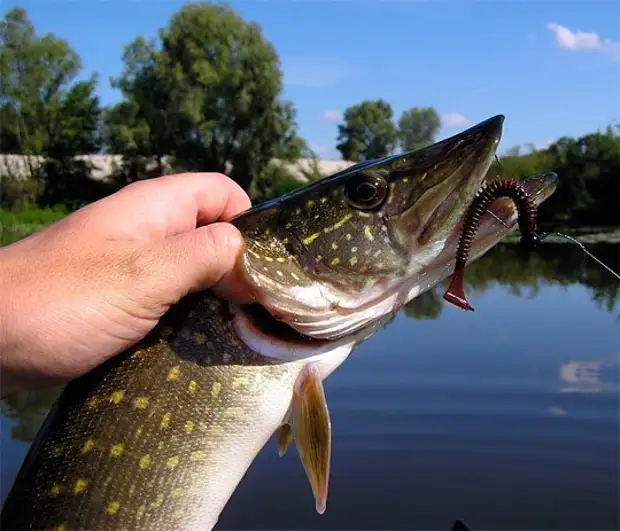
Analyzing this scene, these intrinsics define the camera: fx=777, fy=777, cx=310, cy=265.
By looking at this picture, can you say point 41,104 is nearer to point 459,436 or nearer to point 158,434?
point 459,436

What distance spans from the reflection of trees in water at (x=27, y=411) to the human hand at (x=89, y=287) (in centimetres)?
467

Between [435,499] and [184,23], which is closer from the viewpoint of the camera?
[435,499]

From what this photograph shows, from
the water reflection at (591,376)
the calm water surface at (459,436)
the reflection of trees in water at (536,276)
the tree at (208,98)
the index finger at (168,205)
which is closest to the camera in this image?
the index finger at (168,205)

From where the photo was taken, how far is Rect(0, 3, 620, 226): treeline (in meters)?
32.1

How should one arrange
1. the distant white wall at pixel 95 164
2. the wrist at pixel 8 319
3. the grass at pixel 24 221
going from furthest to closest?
the distant white wall at pixel 95 164, the grass at pixel 24 221, the wrist at pixel 8 319

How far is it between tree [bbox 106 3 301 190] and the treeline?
43 mm

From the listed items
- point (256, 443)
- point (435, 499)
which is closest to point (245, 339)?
point (256, 443)

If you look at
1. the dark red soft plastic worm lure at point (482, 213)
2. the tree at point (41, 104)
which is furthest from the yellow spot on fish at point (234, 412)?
the tree at point (41, 104)

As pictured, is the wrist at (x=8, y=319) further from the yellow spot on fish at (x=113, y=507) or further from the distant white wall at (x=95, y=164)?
the distant white wall at (x=95, y=164)

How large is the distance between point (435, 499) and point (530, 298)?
8457 millimetres

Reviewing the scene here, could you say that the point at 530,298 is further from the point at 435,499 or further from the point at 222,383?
the point at 222,383

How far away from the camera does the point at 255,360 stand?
7.14 ft

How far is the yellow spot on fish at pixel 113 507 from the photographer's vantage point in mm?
2066

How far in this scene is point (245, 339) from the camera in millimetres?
2191
